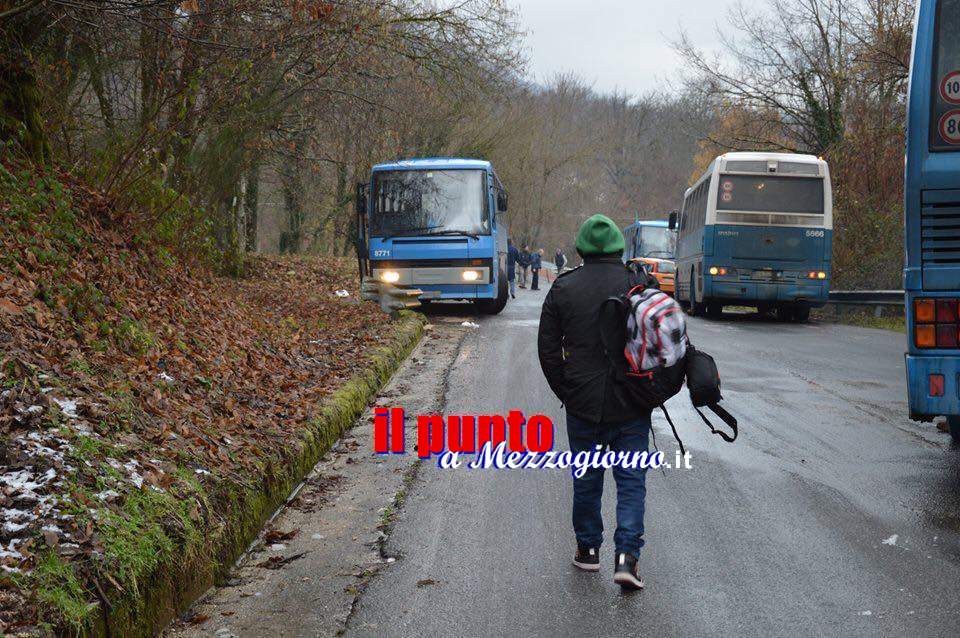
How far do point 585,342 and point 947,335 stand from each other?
8.81 feet

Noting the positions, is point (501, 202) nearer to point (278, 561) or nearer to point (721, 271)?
point (721, 271)

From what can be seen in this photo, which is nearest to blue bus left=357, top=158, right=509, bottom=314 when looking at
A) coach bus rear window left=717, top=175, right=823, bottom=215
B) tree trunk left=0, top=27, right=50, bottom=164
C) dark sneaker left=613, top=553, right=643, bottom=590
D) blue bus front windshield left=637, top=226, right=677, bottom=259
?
coach bus rear window left=717, top=175, right=823, bottom=215

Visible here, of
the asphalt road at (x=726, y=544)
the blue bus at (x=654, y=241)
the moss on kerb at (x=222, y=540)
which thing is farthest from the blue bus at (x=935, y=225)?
the blue bus at (x=654, y=241)

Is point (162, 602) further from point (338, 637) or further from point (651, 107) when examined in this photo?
point (651, 107)

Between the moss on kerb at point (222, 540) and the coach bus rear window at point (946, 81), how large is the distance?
4601 mm

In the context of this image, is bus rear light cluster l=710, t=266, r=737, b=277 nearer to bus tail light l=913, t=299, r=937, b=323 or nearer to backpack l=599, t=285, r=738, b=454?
bus tail light l=913, t=299, r=937, b=323

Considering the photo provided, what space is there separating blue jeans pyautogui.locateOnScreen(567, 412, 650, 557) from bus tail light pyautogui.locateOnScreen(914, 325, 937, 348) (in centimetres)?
230

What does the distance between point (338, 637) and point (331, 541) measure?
1443mm

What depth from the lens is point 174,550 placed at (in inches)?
180

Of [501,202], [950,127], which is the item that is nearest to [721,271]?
[501,202]

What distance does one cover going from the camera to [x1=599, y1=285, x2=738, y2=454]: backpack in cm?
495

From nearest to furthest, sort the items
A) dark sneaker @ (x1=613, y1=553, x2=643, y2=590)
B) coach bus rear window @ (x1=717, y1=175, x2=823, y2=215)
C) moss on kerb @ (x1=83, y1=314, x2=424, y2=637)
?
moss on kerb @ (x1=83, y1=314, x2=424, y2=637) < dark sneaker @ (x1=613, y1=553, x2=643, y2=590) < coach bus rear window @ (x1=717, y1=175, x2=823, y2=215)

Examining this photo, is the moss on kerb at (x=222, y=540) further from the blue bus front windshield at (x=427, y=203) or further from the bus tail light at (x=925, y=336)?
the blue bus front windshield at (x=427, y=203)

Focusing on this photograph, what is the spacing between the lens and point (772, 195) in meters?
22.1
